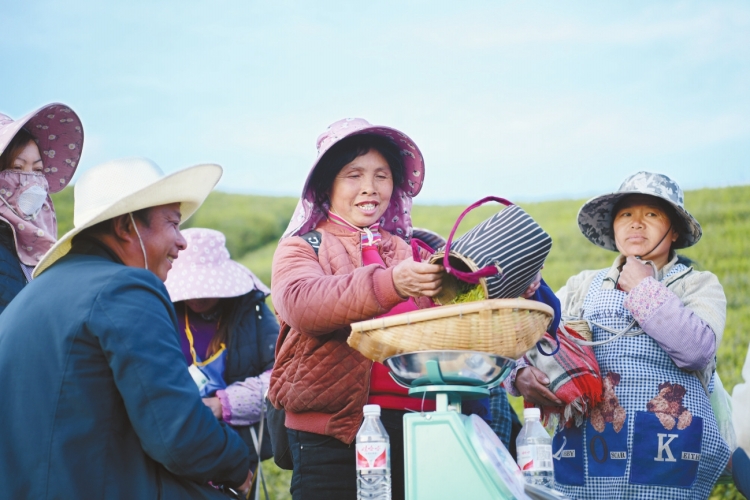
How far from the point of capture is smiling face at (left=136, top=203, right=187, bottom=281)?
2.81 metres

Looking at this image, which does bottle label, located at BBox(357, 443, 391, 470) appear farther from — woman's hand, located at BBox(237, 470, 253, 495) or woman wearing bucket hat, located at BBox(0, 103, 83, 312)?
woman wearing bucket hat, located at BBox(0, 103, 83, 312)

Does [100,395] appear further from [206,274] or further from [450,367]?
[206,274]

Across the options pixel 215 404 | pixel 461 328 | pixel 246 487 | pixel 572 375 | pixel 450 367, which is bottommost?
pixel 215 404

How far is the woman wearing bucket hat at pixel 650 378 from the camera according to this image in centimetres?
349

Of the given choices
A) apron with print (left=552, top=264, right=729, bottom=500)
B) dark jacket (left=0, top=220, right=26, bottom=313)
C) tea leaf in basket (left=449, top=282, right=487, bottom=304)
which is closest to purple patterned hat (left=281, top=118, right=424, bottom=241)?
tea leaf in basket (left=449, top=282, right=487, bottom=304)

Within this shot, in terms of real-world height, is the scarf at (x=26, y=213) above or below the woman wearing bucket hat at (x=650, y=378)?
above

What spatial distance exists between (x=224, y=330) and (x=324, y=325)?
2.12 meters

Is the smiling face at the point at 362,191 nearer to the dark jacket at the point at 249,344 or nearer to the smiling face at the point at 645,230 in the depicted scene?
the smiling face at the point at 645,230

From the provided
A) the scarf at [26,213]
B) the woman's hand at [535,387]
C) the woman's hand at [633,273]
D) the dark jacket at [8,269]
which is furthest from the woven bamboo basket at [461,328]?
the scarf at [26,213]

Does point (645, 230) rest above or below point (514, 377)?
above

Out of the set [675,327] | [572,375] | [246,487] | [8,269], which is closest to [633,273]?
[675,327]

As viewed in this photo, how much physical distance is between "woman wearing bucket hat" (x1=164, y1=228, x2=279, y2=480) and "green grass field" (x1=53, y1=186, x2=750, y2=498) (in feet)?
7.19

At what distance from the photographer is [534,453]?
2928 mm

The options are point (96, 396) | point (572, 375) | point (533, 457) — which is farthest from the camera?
point (572, 375)
